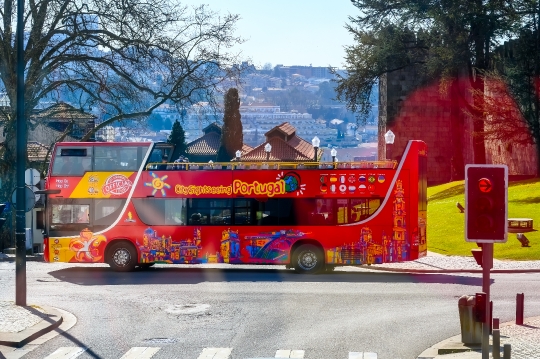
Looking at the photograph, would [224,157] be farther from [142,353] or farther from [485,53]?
[142,353]

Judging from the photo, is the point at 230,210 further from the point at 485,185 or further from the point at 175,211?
the point at 485,185

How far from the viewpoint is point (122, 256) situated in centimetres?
2708

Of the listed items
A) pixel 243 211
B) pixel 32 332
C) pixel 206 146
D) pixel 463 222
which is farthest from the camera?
pixel 206 146

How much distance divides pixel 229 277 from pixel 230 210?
6.25 feet

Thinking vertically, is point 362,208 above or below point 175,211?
above

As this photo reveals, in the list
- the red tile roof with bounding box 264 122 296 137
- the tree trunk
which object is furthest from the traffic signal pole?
the red tile roof with bounding box 264 122 296 137

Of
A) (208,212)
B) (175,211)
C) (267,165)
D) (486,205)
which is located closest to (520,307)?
(486,205)

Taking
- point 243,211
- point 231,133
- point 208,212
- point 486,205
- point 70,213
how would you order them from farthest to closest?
point 231,133 → point 70,213 → point 208,212 → point 243,211 → point 486,205

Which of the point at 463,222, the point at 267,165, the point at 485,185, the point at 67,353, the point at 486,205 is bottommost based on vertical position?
the point at 67,353

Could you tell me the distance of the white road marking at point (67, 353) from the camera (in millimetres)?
14430

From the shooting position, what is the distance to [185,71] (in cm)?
3866

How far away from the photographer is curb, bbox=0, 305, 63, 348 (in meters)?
15.2

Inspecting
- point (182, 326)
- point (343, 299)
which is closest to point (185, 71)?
point (343, 299)

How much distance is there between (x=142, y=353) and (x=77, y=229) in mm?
13047
